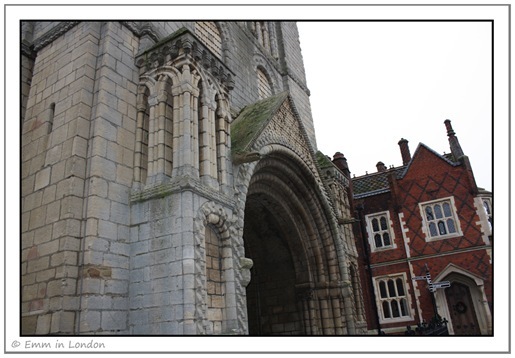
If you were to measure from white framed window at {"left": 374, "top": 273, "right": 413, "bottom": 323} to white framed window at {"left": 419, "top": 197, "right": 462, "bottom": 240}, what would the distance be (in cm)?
269

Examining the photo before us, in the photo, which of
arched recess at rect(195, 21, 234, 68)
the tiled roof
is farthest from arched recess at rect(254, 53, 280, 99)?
the tiled roof

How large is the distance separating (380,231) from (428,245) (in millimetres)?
2673

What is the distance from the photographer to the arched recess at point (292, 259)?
42.8 ft

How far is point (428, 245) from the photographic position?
20625 millimetres

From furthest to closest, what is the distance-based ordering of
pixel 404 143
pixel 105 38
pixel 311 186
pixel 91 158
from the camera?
pixel 404 143 → pixel 311 186 → pixel 105 38 → pixel 91 158

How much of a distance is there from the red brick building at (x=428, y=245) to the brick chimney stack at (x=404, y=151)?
252 cm

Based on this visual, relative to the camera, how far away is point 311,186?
45.2 feet

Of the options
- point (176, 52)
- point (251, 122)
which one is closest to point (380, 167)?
point (251, 122)

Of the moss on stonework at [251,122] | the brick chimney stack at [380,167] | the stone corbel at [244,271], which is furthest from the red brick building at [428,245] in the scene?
the stone corbel at [244,271]

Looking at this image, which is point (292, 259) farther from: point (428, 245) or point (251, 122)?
point (428, 245)

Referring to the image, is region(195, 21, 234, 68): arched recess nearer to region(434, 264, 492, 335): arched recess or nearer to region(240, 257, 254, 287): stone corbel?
region(240, 257, 254, 287): stone corbel
